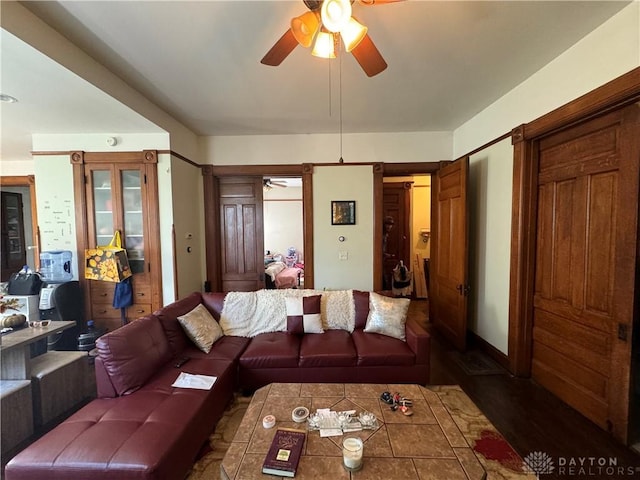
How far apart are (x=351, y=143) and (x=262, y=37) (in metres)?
2.21

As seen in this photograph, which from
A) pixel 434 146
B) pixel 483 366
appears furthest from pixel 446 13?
pixel 483 366

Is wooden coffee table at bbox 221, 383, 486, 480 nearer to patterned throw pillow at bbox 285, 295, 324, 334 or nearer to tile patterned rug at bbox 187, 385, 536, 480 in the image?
tile patterned rug at bbox 187, 385, 536, 480

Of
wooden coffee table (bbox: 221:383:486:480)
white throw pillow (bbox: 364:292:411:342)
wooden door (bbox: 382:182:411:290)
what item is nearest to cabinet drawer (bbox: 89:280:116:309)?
wooden coffee table (bbox: 221:383:486:480)

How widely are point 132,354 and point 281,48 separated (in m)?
2.17

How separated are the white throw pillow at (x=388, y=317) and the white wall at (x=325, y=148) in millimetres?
2139

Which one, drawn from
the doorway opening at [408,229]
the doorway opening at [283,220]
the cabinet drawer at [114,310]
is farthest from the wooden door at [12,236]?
the doorway opening at [408,229]

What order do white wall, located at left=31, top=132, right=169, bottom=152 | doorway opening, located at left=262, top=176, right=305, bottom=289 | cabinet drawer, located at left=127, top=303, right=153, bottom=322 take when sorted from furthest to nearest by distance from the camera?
doorway opening, located at left=262, top=176, right=305, bottom=289 → cabinet drawer, located at left=127, top=303, right=153, bottom=322 → white wall, located at left=31, top=132, right=169, bottom=152

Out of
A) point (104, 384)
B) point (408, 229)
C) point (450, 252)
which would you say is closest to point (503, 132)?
point (450, 252)

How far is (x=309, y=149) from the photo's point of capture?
3977mm

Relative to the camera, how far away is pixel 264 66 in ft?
7.47

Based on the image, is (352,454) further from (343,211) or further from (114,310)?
(114,310)

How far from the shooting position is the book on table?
3.92ft

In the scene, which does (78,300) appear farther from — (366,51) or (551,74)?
(551,74)

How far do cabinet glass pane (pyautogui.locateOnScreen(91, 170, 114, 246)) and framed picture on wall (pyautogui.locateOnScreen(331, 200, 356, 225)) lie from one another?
277cm
